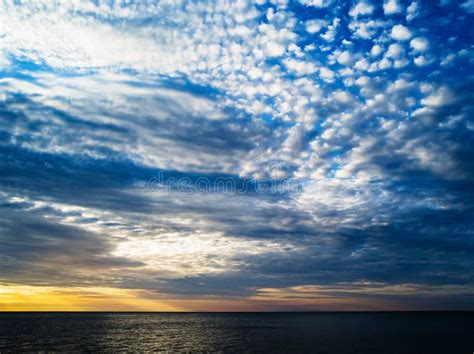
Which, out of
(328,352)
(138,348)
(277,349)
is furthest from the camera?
(138,348)

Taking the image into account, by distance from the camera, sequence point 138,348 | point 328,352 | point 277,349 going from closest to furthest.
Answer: point 328,352, point 277,349, point 138,348

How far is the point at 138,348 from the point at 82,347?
37.6 feet

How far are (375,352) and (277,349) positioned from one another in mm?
17561

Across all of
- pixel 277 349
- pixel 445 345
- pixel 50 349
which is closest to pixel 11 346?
pixel 50 349

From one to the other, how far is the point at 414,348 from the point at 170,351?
154 feet

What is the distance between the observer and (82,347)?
68188mm

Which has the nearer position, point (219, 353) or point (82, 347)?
point (219, 353)

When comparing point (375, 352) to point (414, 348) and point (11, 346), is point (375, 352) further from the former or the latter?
point (11, 346)

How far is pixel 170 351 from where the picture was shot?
64000 mm

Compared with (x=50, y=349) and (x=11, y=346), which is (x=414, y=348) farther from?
(x=11, y=346)

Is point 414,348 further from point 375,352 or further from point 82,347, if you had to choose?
point 82,347

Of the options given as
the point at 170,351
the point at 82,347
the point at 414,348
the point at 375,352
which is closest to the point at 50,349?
the point at 82,347

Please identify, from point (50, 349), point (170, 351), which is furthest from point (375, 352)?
point (50, 349)

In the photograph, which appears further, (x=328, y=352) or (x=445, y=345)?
(x=445, y=345)
